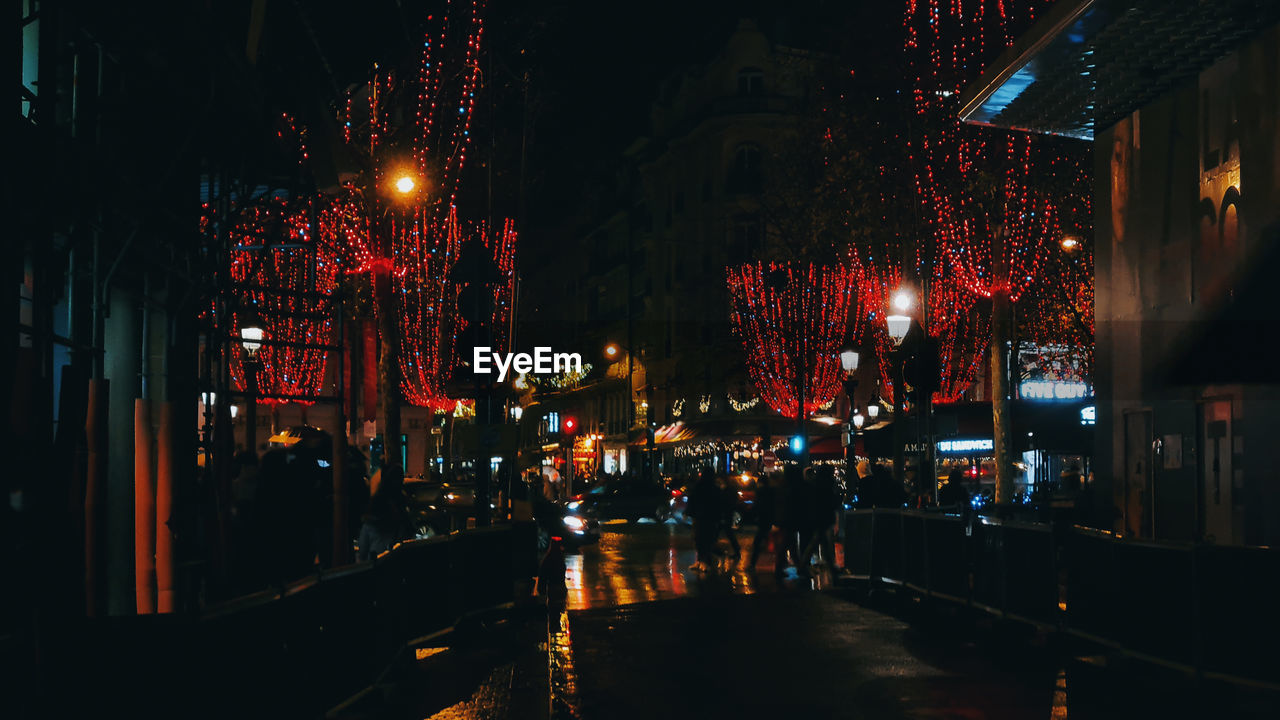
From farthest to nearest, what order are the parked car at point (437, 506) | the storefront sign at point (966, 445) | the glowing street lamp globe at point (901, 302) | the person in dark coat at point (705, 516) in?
1. the storefront sign at point (966, 445)
2. the parked car at point (437, 506)
3. the glowing street lamp globe at point (901, 302)
4. the person in dark coat at point (705, 516)

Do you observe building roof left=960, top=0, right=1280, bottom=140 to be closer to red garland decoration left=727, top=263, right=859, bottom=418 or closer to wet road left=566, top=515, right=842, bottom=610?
wet road left=566, top=515, right=842, bottom=610

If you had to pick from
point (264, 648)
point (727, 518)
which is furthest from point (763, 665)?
point (727, 518)

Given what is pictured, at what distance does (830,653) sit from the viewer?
1250cm

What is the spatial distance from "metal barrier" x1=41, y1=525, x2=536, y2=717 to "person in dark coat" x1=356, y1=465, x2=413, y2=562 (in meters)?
3.92

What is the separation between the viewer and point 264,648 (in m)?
7.20

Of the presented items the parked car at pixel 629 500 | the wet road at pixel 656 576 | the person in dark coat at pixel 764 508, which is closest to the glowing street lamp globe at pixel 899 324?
the person in dark coat at pixel 764 508

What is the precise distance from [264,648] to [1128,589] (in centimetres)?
624

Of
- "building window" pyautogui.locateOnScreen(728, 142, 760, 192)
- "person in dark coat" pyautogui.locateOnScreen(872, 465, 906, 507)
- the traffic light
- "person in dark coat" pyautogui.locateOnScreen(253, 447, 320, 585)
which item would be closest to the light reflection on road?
"person in dark coat" pyautogui.locateOnScreen(872, 465, 906, 507)

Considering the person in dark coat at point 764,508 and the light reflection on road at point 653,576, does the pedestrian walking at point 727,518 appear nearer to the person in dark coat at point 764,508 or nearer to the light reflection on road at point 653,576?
the light reflection on road at point 653,576

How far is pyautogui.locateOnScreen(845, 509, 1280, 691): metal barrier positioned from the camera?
9320 mm

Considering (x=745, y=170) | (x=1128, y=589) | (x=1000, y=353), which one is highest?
(x=745, y=170)

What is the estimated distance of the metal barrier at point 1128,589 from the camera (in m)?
9.32

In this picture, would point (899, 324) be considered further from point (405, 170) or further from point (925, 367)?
point (405, 170)

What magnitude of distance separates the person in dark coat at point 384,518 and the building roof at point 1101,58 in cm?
768
